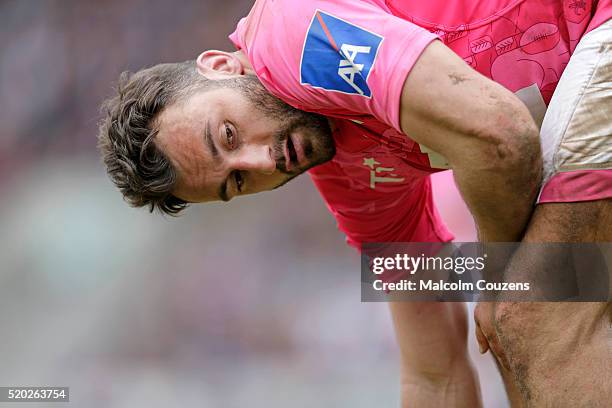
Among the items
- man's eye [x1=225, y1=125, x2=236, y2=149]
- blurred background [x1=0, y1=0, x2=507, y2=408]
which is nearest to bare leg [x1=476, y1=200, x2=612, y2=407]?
man's eye [x1=225, y1=125, x2=236, y2=149]

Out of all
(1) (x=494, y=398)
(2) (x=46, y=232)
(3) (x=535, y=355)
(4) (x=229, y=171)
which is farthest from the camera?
(2) (x=46, y=232)

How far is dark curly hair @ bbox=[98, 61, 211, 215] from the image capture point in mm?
2619

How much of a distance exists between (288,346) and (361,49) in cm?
331

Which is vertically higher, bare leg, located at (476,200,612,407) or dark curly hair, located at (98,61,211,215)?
dark curly hair, located at (98,61,211,215)

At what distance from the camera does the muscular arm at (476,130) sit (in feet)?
6.58

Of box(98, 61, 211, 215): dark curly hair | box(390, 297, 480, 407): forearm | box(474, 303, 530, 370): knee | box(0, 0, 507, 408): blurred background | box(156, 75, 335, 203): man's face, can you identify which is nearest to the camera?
box(474, 303, 530, 370): knee

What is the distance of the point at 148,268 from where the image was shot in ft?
Result: 18.7

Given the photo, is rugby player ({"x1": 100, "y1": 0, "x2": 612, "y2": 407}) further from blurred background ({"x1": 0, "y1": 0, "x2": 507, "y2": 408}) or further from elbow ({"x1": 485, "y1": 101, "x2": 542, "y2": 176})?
blurred background ({"x1": 0, "y1": 0, "x2": 507, "y2": 408})

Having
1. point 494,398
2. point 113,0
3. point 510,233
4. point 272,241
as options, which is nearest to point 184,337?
point 272,241

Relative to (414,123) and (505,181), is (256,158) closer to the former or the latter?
(414,123)

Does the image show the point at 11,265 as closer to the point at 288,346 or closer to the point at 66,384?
the point at 66,384

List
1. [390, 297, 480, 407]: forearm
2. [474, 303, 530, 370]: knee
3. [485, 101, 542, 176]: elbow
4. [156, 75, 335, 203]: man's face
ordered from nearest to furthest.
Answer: [485, 101, 542, 176]: elbow, [474, 303, 530, 370]: knee, [156, 75, 335, 203]: man's face, [390, 297, 480, 407]: forearm

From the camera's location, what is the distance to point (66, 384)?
5.12m

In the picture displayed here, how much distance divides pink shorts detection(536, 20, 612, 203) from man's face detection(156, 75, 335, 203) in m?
0.72
